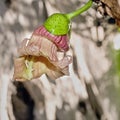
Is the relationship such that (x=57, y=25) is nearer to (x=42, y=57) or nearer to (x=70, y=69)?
(x=42, y=57)

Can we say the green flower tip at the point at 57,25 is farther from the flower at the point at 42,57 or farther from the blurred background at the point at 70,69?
the blurred background at the point at 70,69

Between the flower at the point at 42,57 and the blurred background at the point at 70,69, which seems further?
the blurred background at the point at 70,69

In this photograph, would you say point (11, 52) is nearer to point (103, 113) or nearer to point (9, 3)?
point (9, 3)


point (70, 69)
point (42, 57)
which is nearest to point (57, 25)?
point (42, 57)

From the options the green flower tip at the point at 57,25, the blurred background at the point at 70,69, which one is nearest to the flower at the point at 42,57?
the green flower tip at the point at 57,25

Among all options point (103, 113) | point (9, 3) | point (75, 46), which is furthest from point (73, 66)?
point (9, 3)

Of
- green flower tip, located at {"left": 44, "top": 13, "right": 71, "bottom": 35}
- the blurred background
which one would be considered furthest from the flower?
the blurred background

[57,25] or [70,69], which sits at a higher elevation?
[57,25]
